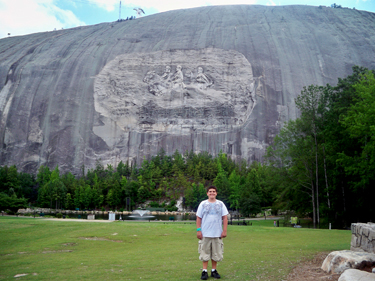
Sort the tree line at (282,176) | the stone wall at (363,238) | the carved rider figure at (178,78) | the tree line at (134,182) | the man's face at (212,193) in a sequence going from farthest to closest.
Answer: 1. the carved rider figure at (178,78)
2. the tree line at (134,182)
3. the tree line at (282,176)
4. the stone wall at (363,238)
5. the man's face at (212,193)

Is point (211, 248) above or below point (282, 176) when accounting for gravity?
below

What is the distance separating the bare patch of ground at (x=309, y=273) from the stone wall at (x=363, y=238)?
3.80 ft

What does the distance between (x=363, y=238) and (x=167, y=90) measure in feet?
248

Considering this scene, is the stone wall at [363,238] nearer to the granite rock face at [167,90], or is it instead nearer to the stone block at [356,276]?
the stone block at [356,276]

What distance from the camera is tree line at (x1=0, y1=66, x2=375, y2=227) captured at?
25359mm

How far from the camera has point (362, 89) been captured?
23844mm

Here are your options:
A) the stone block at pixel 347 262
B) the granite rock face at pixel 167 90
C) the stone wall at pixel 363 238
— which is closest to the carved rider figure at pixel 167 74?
the granite rock face at pixel 167 90

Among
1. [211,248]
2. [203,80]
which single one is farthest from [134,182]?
[211,248]

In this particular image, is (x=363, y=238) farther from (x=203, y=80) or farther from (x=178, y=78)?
(x=178, y=78)

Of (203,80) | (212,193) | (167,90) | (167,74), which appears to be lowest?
(212,193)

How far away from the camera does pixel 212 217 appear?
6410mm

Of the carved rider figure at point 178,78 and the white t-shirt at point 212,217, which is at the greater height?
the carved rider figure at point 178,78

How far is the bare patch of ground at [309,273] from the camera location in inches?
252

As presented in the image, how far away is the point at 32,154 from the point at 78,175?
1256 cm
